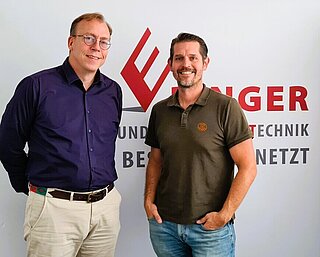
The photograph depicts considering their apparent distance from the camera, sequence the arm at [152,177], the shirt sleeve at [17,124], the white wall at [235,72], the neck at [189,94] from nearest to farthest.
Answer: the shirt sleeve at [17,124] → the neck at [189,94] → the arm at [152,177] → the white wall at [235,72]

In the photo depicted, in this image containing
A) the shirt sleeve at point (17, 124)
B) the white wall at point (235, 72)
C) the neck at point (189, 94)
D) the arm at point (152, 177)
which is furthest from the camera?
the white wall at point (235, 72)

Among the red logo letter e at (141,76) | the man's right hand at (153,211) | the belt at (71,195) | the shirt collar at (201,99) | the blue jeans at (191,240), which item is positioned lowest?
the blue jeans at (191,240)

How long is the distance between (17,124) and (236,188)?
91 centimetres

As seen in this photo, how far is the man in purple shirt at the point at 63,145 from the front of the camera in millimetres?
1581

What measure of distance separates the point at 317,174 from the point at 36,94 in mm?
1580

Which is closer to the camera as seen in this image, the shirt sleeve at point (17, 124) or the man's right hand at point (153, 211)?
the shirt sleeve at point (17, 124)

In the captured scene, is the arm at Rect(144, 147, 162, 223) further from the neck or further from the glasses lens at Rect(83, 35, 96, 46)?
the glasses lens at Rect(83, 35, 96, 46)

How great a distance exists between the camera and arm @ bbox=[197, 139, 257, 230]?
1.61 m

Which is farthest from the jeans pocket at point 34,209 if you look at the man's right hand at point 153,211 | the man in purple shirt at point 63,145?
the man's right hand at point 153,211

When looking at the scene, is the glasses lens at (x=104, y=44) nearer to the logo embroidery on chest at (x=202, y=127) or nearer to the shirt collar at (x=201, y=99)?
the shirt collar at (x=201, y=99)

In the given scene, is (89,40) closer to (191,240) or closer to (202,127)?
(202,127)

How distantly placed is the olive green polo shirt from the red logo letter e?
0.47m

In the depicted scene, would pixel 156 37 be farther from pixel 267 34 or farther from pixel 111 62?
pixel 267 34

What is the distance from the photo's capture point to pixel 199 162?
161cm
